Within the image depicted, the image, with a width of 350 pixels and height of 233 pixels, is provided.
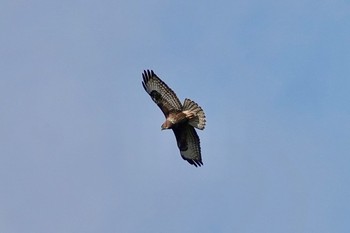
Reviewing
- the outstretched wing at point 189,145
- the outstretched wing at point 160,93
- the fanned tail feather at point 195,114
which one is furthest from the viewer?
the outstretched wing at point 189,145

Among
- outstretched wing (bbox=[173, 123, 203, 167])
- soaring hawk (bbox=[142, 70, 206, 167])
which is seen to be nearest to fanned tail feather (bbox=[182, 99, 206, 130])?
soaring hawk (bbox=[142, 70, 206, 167])

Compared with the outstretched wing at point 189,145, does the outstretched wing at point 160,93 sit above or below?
above

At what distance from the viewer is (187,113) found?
34375 mm

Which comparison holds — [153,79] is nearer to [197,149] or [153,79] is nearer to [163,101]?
[163,101]

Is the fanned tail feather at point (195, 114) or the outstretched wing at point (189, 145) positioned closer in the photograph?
the fanned tail feather at point (195, 114)

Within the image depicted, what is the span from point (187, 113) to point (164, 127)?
1.16 metres

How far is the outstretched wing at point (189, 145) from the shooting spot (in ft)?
116

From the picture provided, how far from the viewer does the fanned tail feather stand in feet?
112

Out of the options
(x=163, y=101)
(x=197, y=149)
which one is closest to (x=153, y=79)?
(x=163, y=101)

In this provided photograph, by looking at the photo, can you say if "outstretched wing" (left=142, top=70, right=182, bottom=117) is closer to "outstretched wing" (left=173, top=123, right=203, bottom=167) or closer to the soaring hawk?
the soaring hawk

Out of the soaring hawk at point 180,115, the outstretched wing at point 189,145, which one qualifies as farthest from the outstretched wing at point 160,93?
the outstretched wing at point 189,145

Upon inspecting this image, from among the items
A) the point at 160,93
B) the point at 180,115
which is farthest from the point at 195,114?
the point at 160,93

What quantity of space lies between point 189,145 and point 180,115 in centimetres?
168

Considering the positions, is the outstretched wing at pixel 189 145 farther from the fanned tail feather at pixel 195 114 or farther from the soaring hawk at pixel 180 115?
the fanned tail feather at pixel 195 114
